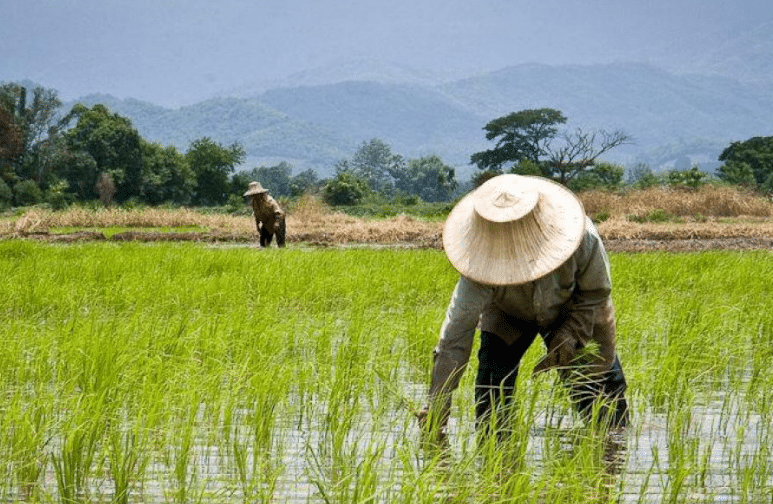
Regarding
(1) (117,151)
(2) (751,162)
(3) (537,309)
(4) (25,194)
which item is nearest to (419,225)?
(3) (537,309)

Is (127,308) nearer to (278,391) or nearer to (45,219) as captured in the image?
(278,391)

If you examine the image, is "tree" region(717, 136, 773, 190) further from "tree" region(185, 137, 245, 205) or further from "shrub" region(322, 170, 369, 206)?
"tree" region(185, 137, 245, 205)

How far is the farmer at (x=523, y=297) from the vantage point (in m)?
2.78

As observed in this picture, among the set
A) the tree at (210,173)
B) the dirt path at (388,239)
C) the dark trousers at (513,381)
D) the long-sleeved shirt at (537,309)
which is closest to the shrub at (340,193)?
the tree at (210,173)

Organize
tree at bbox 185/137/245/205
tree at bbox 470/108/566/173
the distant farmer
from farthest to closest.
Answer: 1. tree at bbox 470/108/566/173
2. tree at bbox 185/137/245/205
3. the distant farmer

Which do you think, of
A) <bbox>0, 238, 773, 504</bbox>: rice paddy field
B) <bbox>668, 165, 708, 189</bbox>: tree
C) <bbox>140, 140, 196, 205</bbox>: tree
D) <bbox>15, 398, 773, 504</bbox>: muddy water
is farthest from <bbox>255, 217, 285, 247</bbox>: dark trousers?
<bbox>140, 140, 196, 205</bbox>: tree

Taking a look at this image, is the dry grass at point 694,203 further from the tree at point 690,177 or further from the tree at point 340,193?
the tree at point 340,193

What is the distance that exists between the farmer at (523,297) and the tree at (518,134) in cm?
6378

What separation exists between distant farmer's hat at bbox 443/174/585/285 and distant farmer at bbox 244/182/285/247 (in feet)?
30.4

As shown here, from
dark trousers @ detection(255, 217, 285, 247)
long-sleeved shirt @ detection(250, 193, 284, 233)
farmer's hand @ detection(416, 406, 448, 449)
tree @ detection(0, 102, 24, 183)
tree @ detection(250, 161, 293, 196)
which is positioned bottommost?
tree @ detection(250, 161, 293, 196)

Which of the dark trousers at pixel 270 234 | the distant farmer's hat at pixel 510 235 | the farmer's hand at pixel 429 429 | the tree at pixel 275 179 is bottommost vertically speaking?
the tree at pixel 275 179

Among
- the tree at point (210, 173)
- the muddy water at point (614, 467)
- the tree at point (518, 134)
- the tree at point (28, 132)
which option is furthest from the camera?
the tree at point (518, 134)

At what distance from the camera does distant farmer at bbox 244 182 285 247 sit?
1228 centimetres

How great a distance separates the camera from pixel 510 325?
3209 millimetres
